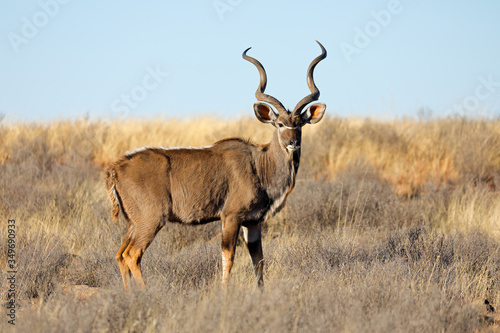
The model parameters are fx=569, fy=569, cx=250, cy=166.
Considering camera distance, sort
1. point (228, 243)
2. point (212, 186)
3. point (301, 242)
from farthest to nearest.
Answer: point (301, 242) < point (212, 186) < point (228, 243)

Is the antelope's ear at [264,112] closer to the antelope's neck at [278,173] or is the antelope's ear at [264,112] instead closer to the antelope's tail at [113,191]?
the antelope's neck at [278,173]

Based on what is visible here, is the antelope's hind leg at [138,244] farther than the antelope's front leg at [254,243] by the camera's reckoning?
No

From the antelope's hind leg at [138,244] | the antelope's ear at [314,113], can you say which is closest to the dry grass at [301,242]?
the antelope's hind leg at [138,244]

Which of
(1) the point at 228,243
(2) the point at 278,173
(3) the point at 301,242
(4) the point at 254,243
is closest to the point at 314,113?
(2) the point at 278,173

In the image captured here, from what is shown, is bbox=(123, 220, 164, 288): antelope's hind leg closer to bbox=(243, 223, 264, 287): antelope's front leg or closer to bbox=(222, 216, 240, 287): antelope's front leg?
bbox=(222, 216, 240, 287): antelope's front leg

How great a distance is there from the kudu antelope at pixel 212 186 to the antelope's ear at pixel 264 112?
0.04 feet

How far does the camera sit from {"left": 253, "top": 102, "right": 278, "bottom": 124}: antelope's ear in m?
7.46

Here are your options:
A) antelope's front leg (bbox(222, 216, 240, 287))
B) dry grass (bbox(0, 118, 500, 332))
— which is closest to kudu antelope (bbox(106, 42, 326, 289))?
antelope's front leg (bbox(222, 216, 240, 287))

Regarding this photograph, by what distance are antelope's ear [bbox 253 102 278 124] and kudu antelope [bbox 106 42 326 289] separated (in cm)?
1

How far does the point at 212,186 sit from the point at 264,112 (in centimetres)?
127

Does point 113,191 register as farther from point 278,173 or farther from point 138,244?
point 278,173

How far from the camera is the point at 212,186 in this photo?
7152mm

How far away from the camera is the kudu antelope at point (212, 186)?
6.85 m

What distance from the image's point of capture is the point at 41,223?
937 centimetres
